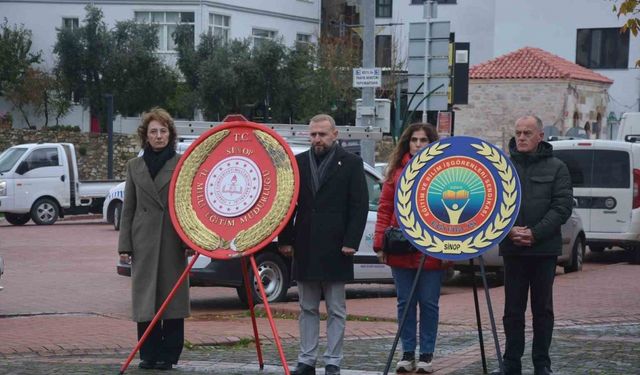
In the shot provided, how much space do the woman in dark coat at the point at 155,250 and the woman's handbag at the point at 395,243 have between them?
1611mm

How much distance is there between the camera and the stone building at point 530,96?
153 feet

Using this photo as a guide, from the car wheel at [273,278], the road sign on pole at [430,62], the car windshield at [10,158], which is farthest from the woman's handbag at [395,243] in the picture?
the car windshield at [10,158]

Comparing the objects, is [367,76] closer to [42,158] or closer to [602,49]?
[42,158]

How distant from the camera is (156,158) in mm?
9516

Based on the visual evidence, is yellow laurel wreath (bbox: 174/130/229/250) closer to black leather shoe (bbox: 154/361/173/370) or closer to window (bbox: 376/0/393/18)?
black leather shoe (bbox: 154/361/173/370)

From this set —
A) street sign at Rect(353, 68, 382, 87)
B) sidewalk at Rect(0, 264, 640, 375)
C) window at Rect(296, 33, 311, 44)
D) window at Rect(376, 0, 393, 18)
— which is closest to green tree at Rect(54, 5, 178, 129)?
window at Rect(296, 33, 311, 44)

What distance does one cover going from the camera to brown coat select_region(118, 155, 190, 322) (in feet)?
30.4

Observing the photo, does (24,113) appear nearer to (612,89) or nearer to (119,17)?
(119,17)

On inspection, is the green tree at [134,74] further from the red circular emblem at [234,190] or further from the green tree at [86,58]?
the red circular emblem at [234,190]

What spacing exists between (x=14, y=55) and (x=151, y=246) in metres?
44.9

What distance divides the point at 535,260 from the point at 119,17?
4826cm

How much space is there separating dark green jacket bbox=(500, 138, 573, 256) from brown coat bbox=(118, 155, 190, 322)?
253cm

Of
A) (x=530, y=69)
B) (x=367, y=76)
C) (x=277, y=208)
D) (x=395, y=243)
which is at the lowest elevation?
(x=395, y=243)

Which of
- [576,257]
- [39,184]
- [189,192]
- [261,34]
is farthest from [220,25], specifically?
[189,192]
